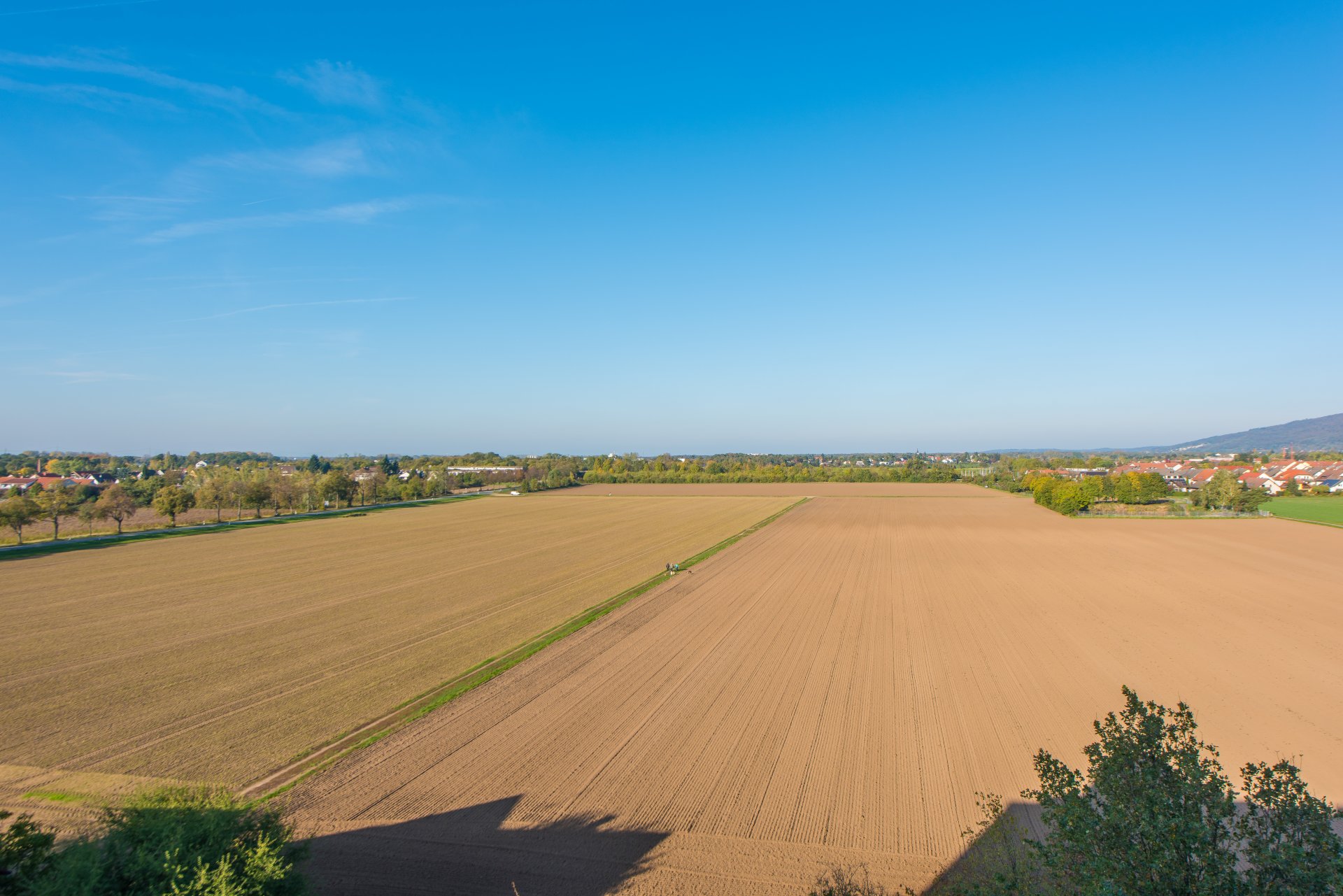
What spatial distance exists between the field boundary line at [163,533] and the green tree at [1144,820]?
208ft

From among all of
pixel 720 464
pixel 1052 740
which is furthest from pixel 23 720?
pixel 720 464

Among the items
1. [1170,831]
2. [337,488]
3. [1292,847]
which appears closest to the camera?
[1292,847]

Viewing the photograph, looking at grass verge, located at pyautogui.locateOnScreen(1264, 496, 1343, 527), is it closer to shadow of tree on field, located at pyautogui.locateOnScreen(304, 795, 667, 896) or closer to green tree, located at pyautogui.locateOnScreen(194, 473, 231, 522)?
shadow of tree on field, located at pyautogui.locateOnScreen(304, 795, 667, 896)

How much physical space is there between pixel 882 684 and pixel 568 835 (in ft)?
39.8

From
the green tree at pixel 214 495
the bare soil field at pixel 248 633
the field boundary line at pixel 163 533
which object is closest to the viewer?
the bare soil field at pixel 248 633

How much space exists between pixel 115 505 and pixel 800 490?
341 feet

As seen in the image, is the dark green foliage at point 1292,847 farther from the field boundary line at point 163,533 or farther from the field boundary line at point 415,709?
the field boundary line at point 163,533

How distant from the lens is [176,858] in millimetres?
7582

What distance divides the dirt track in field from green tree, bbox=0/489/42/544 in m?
56.3

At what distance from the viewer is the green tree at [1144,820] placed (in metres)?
6.09

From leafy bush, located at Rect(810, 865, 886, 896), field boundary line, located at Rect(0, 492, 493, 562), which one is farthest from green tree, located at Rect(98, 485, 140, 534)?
leafy bush, located at Rect(810, 865, 886, 896)

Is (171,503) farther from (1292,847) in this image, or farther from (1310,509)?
(1310,509)

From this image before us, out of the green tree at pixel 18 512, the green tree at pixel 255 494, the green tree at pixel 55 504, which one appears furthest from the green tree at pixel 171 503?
the green tree at pixel 18 512

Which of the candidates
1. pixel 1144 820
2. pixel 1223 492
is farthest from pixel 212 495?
pixel 1223 492
